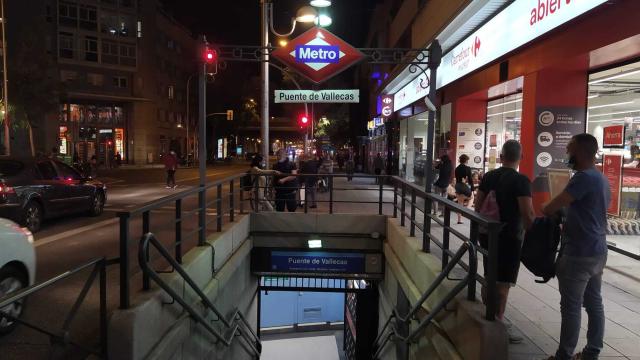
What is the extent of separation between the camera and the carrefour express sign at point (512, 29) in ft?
24.7

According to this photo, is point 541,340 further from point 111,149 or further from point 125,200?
point 111,149

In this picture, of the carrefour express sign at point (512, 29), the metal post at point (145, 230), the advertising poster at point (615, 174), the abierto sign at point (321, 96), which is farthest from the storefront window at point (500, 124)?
the metal post at point (145, 230)

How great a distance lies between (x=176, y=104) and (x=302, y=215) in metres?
52.2

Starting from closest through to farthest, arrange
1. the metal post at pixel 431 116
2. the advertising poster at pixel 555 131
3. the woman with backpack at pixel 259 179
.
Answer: the metal post at pixel 431 116 < the advertising poster at pixel 555 131 < the woman with backpack at pixel 259 179

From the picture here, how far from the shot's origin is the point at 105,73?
4709 cm

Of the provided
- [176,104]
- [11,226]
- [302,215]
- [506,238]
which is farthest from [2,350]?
[176,104]

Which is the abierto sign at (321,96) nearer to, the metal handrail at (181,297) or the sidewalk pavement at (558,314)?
the sidewalk pavement at (558,314)

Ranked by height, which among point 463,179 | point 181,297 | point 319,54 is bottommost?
point 181,297

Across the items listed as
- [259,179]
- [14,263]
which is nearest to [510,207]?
[14,263]

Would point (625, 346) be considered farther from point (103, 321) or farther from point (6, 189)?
point (6, 189)

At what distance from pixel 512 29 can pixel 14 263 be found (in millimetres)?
8969

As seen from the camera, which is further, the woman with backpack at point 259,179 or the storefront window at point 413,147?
the storefront window at point 413,147

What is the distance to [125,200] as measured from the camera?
1628 centimetres

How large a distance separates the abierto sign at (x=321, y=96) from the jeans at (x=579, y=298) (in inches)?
354
